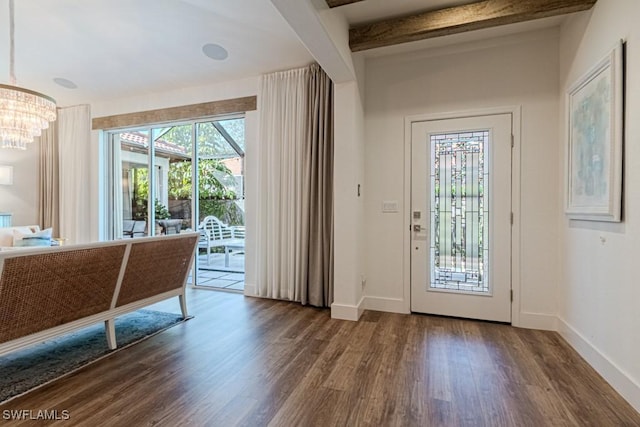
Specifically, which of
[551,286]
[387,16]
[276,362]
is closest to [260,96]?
[387,16]

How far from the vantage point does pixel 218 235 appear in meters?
5.06

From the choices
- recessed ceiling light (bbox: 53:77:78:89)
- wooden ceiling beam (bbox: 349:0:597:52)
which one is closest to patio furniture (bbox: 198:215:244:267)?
recessed ceiling light (bbox: 53:77:78:89)

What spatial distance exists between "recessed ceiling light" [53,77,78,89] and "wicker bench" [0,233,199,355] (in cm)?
351

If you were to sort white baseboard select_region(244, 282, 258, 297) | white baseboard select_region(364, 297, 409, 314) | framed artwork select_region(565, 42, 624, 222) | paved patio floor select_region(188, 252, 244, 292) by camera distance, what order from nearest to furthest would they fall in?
framed artwork select_region(565, 42, 624, 222), white baseboard select_region(364, 297, 409, 314), white baseboard select_region(244, 282, 258, 297), paved patio floor select_region(188, 252, 244, 292)

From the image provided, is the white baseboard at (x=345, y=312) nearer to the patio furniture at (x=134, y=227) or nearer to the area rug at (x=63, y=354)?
the area rug at (x=63, y=354)

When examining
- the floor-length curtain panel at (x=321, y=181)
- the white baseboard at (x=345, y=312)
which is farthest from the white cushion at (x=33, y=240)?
the white baseboard at (x=345, y=312)

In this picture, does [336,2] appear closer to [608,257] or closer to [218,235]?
[608,257]

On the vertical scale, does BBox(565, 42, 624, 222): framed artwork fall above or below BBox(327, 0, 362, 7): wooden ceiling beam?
below

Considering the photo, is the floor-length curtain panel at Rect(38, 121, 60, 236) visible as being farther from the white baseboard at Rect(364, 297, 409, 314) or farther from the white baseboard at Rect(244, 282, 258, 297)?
the white baseboard at Rect(364, 297, 409, 314)

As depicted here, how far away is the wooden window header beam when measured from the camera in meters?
4.10

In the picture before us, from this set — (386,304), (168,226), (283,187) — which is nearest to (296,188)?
(283,187)

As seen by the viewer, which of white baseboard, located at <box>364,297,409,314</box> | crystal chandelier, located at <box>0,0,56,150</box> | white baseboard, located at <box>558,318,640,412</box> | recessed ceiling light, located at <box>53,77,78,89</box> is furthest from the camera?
recessed ceiling light, located at <box>53,77,78,89</box>

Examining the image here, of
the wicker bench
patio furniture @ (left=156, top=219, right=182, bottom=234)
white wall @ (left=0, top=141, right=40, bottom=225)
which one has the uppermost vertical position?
white wall @ (left=0, top=141, right=40, bottom=225)

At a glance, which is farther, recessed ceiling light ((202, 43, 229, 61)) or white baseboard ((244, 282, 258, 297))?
white baseboard ((244, 282, 258, 297))
